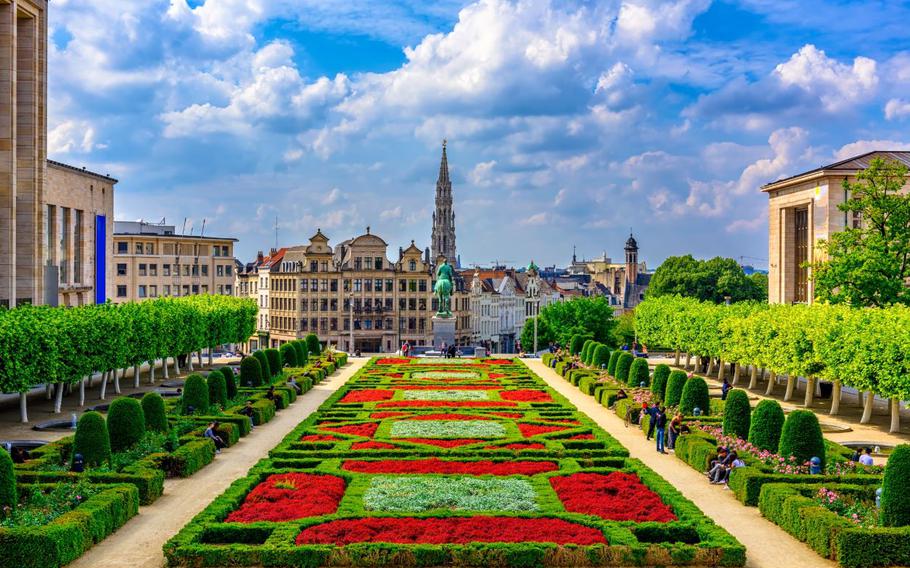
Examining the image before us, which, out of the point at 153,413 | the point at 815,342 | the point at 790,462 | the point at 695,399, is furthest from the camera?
the point at 815,342

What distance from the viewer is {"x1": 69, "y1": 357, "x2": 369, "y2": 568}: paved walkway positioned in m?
23.0

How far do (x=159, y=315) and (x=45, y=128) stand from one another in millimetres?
18771

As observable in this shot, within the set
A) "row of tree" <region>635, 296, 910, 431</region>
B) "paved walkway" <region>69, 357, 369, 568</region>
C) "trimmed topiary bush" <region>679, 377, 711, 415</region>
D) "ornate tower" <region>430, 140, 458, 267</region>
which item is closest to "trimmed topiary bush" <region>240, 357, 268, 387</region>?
"paved walkway" <region>69, 357, 369, 568</region>

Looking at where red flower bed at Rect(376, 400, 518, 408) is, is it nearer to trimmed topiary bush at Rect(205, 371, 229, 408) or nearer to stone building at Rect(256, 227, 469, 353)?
trimmed topiary bush at Rect(205, 371, 229, 408)

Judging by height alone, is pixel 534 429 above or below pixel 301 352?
below

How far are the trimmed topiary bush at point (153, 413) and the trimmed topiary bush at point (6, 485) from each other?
39.9 feet

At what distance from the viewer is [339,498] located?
91.7 ft

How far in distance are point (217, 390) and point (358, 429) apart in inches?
369

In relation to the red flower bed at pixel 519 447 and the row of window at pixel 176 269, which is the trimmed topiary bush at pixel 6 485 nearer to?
the red flower bed at pixel 519 447

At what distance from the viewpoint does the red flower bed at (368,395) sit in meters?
52.3

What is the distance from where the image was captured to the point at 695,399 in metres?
45.4

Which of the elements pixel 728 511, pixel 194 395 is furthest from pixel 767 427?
pixel 194 395

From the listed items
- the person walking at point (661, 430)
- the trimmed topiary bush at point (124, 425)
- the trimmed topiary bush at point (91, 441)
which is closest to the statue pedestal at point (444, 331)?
the person walking at point (661, 430)

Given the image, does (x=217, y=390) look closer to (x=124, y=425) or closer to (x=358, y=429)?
(x=358, y=429)
